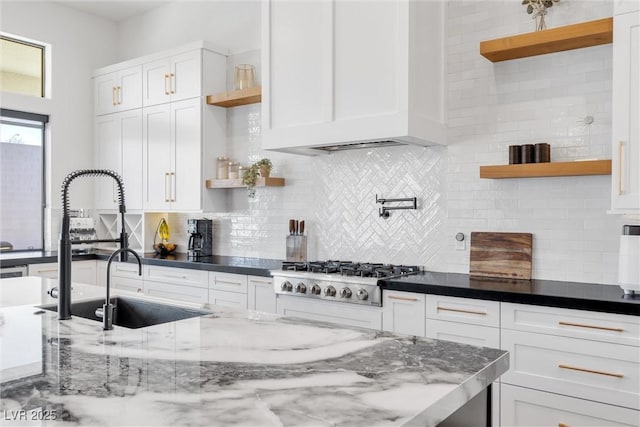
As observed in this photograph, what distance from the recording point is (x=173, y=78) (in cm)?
475

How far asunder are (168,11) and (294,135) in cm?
265

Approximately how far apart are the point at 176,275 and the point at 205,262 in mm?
327

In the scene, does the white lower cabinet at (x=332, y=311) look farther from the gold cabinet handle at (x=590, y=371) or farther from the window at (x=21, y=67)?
the window at (x=21, y=67)

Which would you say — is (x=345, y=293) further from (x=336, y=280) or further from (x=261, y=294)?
(x=261, y=294)

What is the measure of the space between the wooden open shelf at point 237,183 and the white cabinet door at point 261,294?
831 millimetres

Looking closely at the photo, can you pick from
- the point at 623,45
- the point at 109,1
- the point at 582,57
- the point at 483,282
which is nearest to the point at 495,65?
the point at 582,57

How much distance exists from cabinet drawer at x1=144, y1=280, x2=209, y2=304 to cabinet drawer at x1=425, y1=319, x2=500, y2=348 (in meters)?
1.92

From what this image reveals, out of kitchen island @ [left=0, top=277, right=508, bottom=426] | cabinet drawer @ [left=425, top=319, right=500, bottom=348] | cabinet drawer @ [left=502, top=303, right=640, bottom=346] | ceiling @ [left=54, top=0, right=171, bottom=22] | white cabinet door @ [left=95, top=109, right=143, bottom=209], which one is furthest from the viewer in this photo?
ceiling @ [left=54, top=0, right=171, bottom=22]

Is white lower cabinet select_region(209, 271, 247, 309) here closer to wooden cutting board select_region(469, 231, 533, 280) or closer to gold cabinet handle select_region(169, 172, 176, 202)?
gold cabinet handle select_region(169, 172, 176, 202)

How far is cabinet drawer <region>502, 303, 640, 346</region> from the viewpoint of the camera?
237cm

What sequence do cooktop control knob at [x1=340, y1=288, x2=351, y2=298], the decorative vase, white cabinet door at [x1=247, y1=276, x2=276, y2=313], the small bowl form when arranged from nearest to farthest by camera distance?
the decorative vase → cooktop control knob at [x1=340, y1=288, x2=351, y2=298] → white cabinet door at [x1=247, y1=276, x2=276, y2=313] → the small bowl

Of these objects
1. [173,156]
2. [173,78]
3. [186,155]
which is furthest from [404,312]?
[173,78]

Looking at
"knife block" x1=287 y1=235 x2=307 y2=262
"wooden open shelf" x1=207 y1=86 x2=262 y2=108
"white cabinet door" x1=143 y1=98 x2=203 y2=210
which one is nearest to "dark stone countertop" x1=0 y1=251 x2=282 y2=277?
"knife block" x1=287 y1=235 x2=307 y2=262

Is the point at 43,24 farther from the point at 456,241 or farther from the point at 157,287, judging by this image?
the point at 456,241
